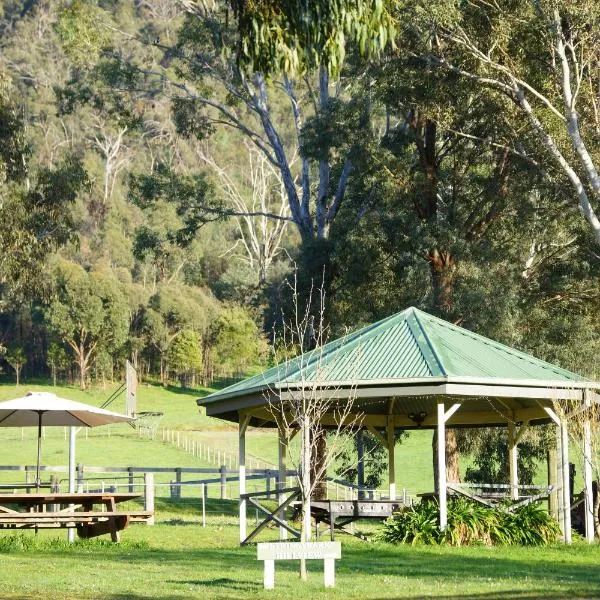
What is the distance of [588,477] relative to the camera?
715 inches

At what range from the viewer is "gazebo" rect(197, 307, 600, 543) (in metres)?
16.6

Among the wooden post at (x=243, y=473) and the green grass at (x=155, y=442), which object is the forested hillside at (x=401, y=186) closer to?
the wooden post at (x=243, y=473)

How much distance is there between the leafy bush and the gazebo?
240 millimetres

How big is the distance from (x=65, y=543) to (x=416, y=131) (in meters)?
15.1

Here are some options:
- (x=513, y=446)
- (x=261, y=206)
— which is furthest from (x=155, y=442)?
(x=513, y=446)

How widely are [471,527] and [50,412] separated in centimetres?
713

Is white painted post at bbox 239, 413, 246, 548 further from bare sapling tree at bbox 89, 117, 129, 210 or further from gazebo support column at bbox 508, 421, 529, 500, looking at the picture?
bare sapling tree at bbox 89, 117, 129, 210

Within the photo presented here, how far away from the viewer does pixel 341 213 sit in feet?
101

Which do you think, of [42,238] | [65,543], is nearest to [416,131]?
[42,238]

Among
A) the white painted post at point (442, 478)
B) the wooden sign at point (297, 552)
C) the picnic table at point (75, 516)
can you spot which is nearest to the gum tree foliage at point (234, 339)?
the picnic table at point (75, 516)

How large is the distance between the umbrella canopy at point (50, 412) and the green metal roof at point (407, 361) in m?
1.70

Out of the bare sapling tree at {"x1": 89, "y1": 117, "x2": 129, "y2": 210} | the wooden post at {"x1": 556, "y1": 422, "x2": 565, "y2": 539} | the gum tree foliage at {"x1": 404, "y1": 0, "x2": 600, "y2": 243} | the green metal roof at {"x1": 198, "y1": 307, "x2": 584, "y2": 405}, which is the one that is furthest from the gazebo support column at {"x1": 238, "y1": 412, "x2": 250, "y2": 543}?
the bare sapling tree at {"x1": 89, "y1": 117, "x2": 129, "y2": 210}

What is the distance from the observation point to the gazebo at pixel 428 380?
16.6 metres

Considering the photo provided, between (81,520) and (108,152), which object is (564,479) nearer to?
(81,520)
